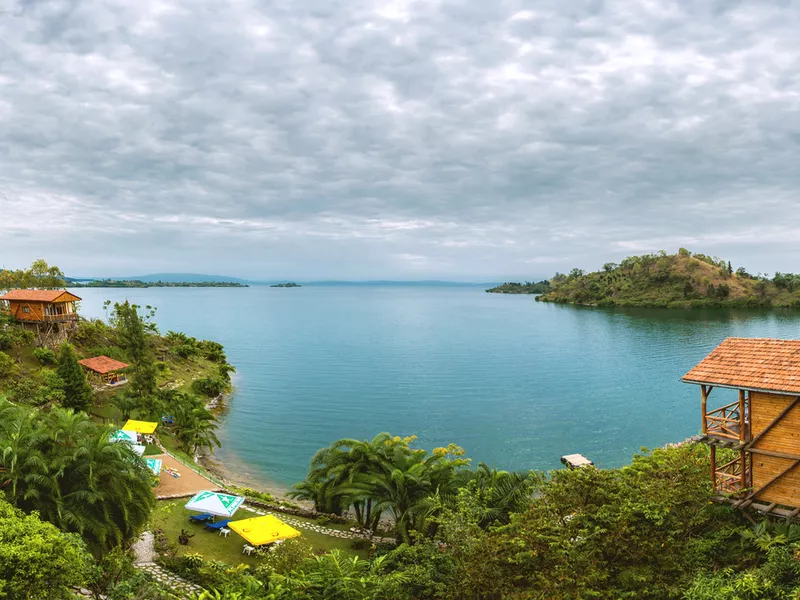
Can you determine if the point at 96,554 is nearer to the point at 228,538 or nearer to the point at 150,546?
the point at 150,546

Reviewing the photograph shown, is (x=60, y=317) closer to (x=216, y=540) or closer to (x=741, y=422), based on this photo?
(x=216, y=540)

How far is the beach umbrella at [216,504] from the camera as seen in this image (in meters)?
20.8

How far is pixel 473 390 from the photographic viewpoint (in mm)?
53812

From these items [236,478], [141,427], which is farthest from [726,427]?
[141,427]

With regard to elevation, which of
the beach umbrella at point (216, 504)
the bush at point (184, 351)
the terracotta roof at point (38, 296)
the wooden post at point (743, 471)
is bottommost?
the beach umbrella at point (216, 504)

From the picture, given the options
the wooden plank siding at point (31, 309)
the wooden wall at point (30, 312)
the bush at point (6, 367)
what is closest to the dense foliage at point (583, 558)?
the bush at point (6, 367)

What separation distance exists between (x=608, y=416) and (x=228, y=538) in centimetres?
3447

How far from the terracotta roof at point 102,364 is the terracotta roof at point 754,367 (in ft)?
141

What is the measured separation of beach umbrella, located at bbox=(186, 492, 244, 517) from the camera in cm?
2084

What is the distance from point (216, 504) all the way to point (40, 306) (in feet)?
112

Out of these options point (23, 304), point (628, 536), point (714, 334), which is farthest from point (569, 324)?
point (628, 536)

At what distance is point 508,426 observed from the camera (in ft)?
137

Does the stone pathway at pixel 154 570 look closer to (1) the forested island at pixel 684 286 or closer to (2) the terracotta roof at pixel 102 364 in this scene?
(2) the terracotta roof at pixel 102 364

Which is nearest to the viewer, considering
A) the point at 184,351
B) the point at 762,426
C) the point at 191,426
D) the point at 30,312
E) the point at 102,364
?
the point at 762,426
